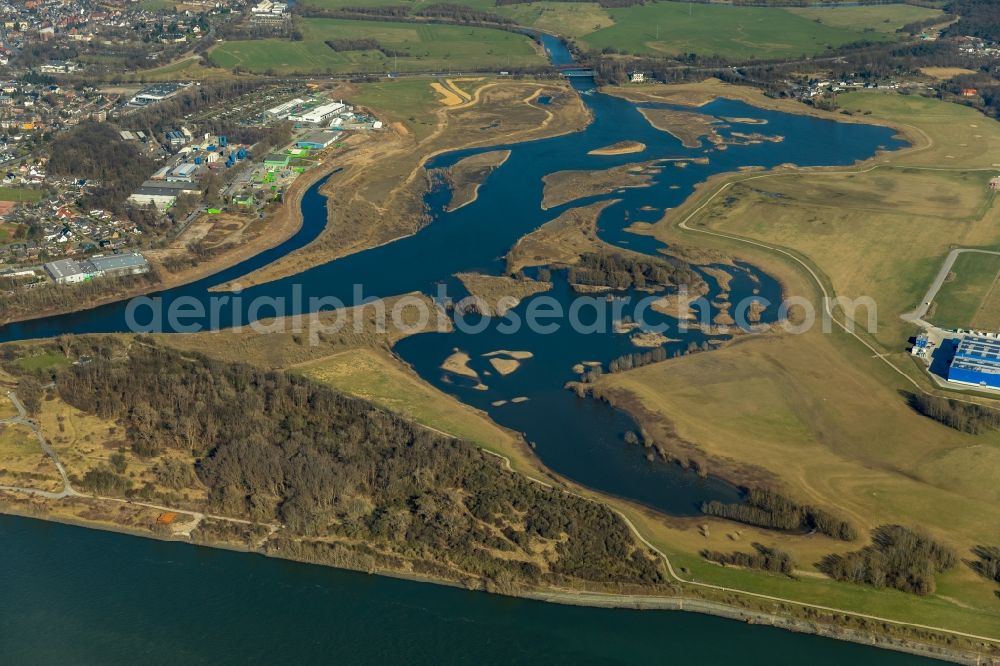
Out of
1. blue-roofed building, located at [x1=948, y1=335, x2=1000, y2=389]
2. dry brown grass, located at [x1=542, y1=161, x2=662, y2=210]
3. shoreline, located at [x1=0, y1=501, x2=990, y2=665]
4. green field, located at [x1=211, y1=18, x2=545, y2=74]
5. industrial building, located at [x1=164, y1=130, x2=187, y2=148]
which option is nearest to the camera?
shoreline, located at [x1=0, y1=501, x2=990, y2=665]

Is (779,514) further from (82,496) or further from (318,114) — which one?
(318,114)

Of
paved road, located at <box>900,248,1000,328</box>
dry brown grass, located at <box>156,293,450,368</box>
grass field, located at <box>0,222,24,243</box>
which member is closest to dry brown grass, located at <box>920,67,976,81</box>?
paved road, located at <box>900,248,1000,328</box>

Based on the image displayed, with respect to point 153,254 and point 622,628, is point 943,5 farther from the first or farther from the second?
point 622,628

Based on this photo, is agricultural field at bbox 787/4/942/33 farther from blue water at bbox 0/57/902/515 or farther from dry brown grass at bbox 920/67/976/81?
blue water at bbox 0/57/902/515

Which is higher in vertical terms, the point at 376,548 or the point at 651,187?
the point at 651,187

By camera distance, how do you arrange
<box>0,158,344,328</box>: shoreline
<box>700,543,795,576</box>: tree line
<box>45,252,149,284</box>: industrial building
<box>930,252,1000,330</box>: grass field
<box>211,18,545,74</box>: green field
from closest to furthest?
<box>700,543,795,576</box>: tree line < <box>930,252,1000,330</box>: grass field < <box>0,158,344,328</box>: shoreline < <box>45,252,149,284</box>: industrial building < <box>211,18,545,74</box>: green field

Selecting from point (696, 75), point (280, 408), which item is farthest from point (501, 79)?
point (280, 408)

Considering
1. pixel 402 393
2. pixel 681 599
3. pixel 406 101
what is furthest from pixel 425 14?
pixel 681 599

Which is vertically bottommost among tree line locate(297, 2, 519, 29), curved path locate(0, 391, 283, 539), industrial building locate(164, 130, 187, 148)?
curved path locate(0, 391, 283, 539)
